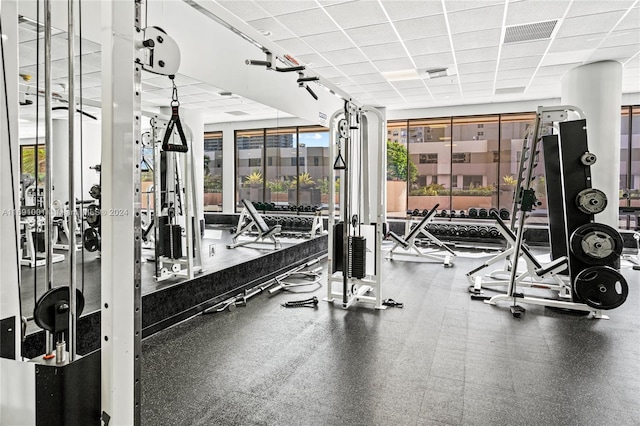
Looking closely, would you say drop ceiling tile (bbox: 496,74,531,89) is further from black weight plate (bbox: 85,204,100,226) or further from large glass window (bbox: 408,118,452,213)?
black weight plate (bbox: 85,204,100,226)

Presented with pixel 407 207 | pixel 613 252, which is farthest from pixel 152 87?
pixel 407 207

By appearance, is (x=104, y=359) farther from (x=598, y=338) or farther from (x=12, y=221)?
(x=598, y=338)

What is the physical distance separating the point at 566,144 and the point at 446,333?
6.96ft

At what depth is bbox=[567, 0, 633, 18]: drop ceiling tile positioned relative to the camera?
3992 mm

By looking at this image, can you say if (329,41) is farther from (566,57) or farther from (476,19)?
(566,57)

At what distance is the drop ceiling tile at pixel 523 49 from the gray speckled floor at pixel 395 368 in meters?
3.29

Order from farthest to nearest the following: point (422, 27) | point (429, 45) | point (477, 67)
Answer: point (477, 67) → point (429, 45) → point (422, 27)

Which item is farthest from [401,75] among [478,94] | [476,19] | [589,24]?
[589,24]

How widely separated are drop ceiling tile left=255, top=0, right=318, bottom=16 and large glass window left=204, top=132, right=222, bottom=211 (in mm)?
3339

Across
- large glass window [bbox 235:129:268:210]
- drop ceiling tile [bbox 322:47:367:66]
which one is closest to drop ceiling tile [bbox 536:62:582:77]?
drop ceiling tile [bbox 322:47:367:66]

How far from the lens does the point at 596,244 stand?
3578mm

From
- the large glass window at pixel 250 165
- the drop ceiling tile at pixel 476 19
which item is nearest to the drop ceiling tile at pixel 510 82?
the drop ceiling tile at pixel 476 19

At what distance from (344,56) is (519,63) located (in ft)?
8.62

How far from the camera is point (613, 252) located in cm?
353
